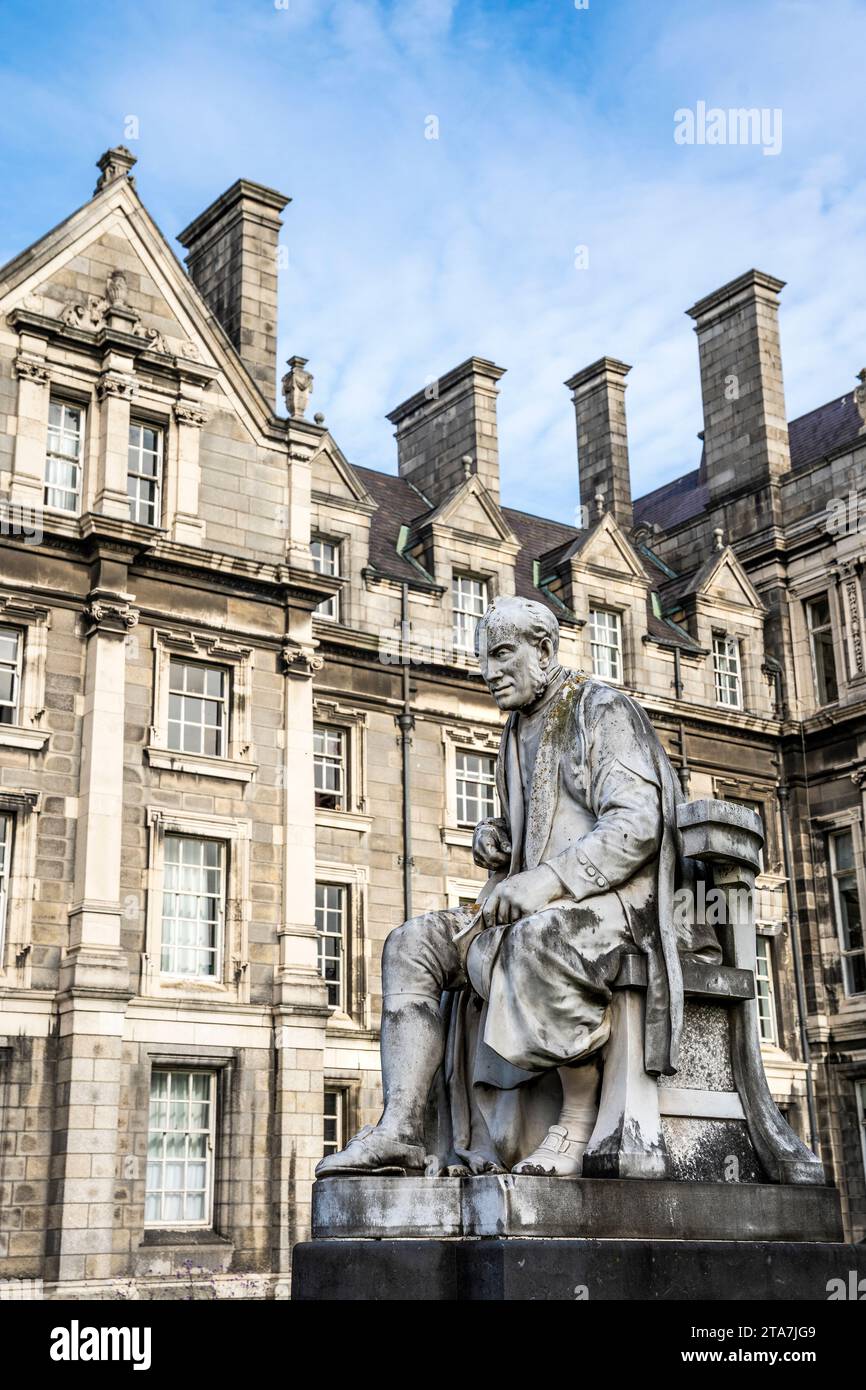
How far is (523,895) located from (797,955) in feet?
86.9

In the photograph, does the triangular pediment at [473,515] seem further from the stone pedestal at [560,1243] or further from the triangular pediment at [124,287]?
the stone pedestal at [560,1243]

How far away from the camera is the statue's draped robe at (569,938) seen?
558 centimetres

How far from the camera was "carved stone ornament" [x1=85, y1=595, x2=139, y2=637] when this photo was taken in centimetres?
2239

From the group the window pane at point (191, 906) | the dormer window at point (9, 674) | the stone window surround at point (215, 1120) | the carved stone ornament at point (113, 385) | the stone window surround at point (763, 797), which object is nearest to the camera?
the stone window surround at point (215, 1120)

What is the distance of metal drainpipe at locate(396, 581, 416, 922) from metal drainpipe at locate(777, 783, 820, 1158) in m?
8.77

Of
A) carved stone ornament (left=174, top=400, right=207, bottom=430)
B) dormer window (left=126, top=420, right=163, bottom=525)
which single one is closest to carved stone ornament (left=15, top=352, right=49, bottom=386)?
dormer window (left=126, top=420, right=163, bottom=525)

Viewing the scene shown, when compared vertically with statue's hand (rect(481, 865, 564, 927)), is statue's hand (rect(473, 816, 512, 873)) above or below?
above

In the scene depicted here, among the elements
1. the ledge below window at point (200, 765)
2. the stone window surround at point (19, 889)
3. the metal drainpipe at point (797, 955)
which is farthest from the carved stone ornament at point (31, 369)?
the metal drainpipe at point (797, 955)

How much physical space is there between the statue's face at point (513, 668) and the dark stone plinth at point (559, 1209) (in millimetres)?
1995

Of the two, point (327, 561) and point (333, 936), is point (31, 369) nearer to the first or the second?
point (327, 561)

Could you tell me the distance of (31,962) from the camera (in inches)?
824

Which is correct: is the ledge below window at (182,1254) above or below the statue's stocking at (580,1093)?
below

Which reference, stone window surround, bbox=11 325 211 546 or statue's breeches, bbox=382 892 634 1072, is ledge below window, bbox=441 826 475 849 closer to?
stone window surround, bbox=11 325 211 546

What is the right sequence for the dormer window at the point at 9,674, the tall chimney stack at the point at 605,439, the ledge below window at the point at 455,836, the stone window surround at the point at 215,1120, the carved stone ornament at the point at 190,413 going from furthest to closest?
the tall chimney stack at the point at 605,439, the ledge below window at the point at 455,836, the carved stone ornament at the point at 190,413, the dormer window at the point at 9,674, the stone window surround at the point at 215,1120
